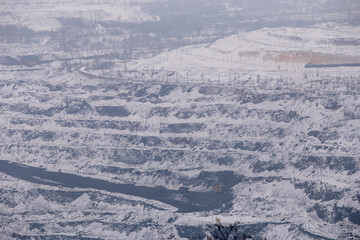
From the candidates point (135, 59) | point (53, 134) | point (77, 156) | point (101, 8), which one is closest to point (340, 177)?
point (77, 156)

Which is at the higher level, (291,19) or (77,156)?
(291,19)

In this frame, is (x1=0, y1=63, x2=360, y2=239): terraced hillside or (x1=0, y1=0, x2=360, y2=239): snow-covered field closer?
(x1=0, y1=63, x2=360, y2=239): terraced hillside

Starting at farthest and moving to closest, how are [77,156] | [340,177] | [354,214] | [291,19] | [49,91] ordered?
1. [291,19]
2. [49,91]
3. [77,156]
4. [340,177]
5. [354,214]

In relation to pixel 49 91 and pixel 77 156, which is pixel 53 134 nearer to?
pixel 77 156

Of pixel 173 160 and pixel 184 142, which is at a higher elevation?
pixel 184 142

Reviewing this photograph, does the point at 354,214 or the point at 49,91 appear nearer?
the point at 354,214

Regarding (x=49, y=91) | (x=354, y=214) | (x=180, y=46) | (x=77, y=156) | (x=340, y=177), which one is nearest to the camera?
(x=354, y=214)

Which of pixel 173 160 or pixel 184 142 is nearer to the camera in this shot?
pixel 173 160

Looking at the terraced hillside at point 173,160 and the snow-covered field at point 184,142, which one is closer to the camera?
the terraced hillside at point 173,160
